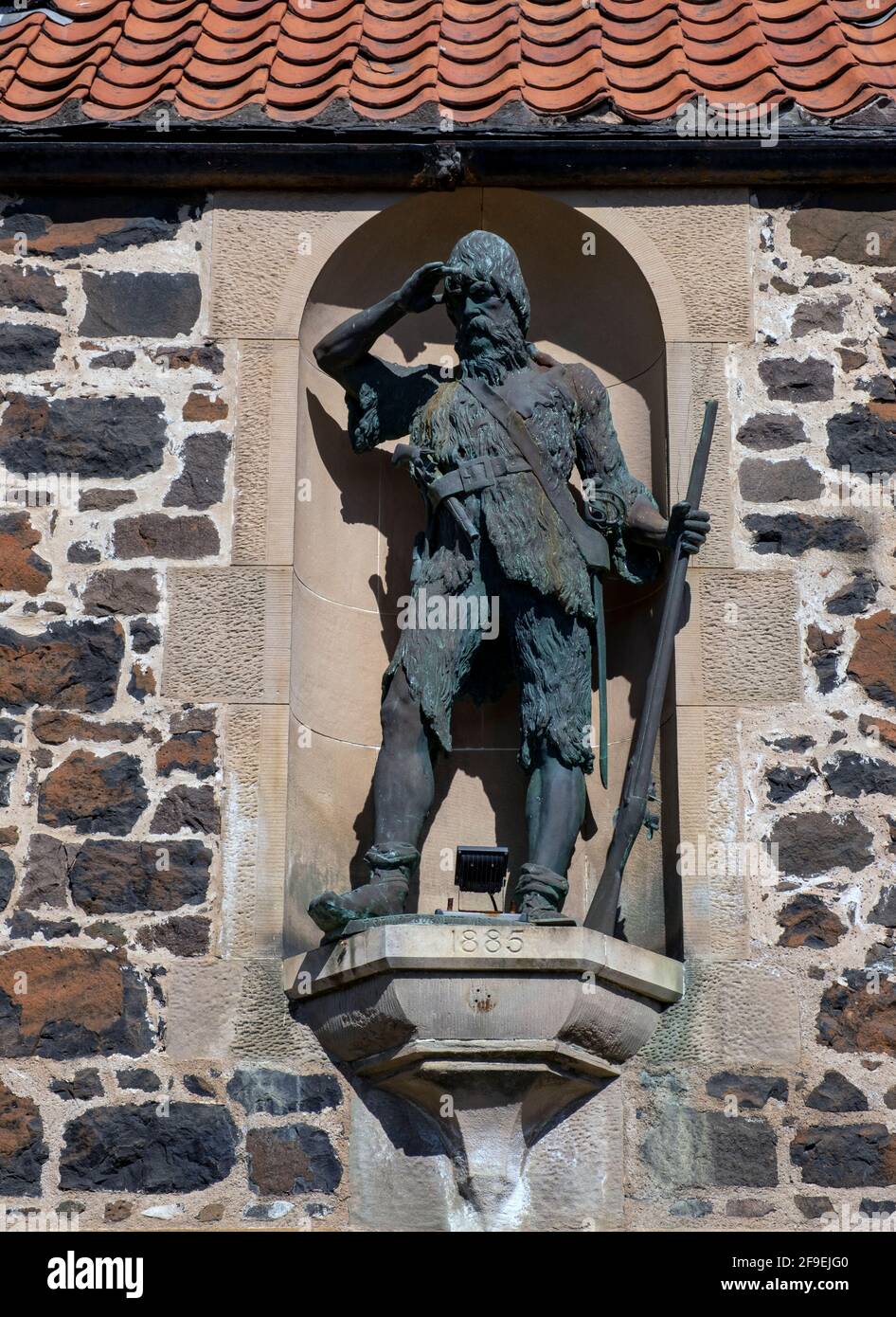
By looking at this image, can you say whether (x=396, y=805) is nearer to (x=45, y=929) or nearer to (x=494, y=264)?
(x=45, y=929)

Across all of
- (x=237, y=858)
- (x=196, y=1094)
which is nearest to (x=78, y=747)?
(x=237, y=858)

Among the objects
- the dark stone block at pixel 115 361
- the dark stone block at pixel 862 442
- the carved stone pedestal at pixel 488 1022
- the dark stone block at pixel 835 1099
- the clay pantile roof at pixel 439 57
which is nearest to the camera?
the carved stone pedestal at pixel 488 1022

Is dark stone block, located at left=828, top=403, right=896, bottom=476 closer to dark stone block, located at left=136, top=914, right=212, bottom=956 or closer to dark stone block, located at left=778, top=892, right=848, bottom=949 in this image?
dark stone block, located at left=778, top=892, right=848, bottom=949

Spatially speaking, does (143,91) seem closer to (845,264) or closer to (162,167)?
(162,167)

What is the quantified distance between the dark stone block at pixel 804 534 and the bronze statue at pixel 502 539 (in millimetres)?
185

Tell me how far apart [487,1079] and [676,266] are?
7.49 feet

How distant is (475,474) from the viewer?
262 inches

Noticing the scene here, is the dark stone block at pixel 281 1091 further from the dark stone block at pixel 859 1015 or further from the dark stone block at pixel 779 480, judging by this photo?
the dark stone block at pixel 779 480

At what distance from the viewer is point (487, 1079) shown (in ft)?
20.1

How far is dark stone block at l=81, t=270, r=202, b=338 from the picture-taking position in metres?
6.96

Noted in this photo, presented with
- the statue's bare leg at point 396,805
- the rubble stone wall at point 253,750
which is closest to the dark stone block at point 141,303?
the rubble stone wall at point 253,750

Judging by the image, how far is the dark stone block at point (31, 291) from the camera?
6.99 meters

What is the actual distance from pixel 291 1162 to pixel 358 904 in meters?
0.63

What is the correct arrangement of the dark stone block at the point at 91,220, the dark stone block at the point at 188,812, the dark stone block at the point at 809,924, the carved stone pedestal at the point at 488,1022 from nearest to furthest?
the carved stone pedestal at the point at 488,1022 < the dark stone block at the point at 809,924 < the dark stone block at the point at 188,812 < the dark stone block at the point at 91,220
